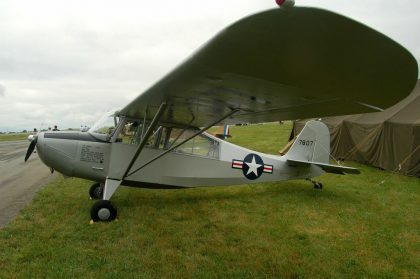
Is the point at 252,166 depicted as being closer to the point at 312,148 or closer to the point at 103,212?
the point at 312,148

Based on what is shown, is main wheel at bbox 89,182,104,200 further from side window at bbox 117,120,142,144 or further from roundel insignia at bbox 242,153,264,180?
roundel insignia at bbox 242,153,264,180

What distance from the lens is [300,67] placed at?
2.23 meters

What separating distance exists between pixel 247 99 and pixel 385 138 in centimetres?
1016

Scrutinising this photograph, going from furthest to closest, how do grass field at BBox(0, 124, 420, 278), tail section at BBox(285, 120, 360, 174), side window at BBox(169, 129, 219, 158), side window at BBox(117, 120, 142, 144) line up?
1. tail section at BBox(285, 120, 360, 174)
2. side window at BBox(169, 129, 219, 158)
3. side window at BBox(117, 120, 142, 144)
4. grass field at BBox(0, 124, 420, 278)

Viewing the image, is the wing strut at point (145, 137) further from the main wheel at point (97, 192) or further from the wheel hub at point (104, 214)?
the main wheel at point (97, 192)

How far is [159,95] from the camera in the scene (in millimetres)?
4117

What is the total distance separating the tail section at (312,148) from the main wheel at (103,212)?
4262 mm

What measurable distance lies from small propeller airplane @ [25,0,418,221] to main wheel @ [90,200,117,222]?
16 millimetres

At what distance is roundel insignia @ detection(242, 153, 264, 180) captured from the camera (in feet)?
23.1

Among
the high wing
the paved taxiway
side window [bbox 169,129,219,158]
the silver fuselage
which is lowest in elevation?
the paved taxiway

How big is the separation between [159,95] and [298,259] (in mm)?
2807

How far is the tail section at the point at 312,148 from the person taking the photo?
7.70 meters

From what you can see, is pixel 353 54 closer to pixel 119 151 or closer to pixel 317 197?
pixel 119 151

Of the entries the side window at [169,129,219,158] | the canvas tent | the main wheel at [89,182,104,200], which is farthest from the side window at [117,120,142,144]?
the canvas tent
